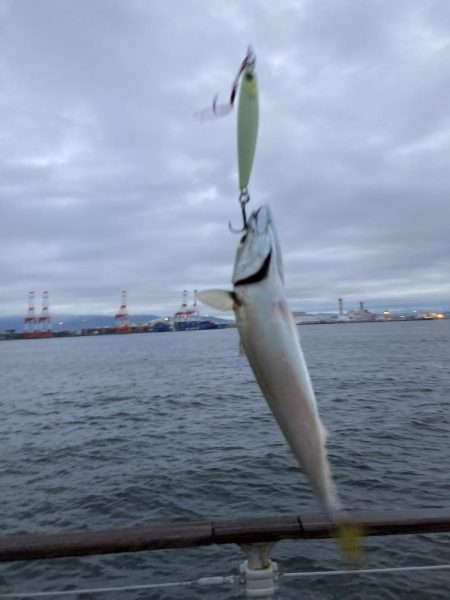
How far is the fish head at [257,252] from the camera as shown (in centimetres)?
152

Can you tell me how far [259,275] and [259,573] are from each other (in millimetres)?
2881

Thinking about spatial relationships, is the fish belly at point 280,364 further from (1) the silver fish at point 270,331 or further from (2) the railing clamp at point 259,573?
(2) the railing clamp at point 259,573

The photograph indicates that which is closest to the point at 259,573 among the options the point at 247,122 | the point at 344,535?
the point at 344,535

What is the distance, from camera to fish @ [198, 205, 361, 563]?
59.6 inches

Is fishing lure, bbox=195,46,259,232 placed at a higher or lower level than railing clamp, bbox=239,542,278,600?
higher

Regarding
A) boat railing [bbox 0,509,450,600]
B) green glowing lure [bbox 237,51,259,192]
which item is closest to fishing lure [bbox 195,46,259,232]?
green glowing lure [bbox 237,51,259,192]

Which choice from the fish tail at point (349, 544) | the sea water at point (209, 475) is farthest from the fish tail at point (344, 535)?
the sea water at point (209, 475)

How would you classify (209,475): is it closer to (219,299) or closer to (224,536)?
(224,536)

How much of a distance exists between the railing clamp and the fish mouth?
8.65 ft

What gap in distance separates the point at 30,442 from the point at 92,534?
19516 mm

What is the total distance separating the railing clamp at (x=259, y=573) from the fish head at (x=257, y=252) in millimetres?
2650

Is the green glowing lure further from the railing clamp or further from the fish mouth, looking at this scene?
the railing clamp

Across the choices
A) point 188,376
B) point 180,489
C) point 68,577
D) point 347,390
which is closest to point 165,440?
point 180,489

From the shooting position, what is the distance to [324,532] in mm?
3285
